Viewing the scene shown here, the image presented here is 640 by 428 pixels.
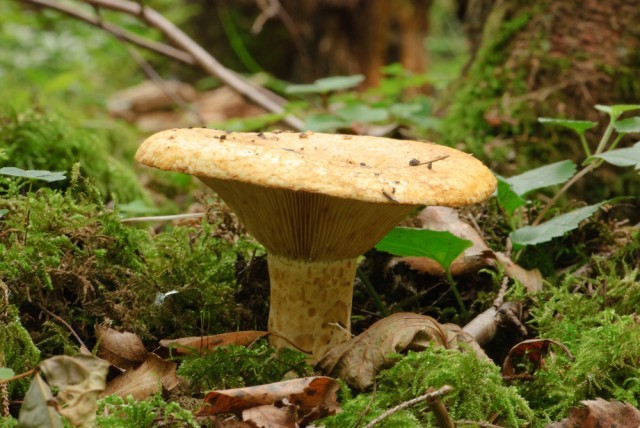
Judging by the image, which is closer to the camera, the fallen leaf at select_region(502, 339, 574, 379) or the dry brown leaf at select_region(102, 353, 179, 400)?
the dry brown leaf at select_region(102, 353, 179, 400)

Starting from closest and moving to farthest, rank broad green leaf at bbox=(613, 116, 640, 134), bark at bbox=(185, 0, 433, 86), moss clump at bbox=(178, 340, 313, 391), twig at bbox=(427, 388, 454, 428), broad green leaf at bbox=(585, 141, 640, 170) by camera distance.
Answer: twig at bbox=(427, 388, 454, 428)
moss clump at bbox=(178, 340, 313, 391)
broad green leaf at bbox=(585, 141, 640, 170)
broad green leaf at bbox=(613, 116, 640, 134)
bark at bbox=(185, 0, 433, 86)

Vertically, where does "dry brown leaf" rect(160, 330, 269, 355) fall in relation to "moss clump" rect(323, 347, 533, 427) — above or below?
below

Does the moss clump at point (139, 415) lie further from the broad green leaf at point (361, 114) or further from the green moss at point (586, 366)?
the broad green leaf at point (361, 114)

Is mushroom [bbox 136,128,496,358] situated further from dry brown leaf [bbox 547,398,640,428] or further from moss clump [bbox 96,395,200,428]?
dry brown leaf [bbox 547,398,640,428]

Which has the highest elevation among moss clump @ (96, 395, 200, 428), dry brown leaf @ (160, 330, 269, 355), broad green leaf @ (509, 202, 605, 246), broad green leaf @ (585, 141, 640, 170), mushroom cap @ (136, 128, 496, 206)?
mushroom cap @ (136, 128, 496, 206)

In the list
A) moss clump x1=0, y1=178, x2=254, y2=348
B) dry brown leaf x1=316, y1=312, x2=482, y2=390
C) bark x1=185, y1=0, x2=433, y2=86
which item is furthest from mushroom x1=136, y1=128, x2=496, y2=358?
bark x1=185, y1=0, x2=433, y2=86

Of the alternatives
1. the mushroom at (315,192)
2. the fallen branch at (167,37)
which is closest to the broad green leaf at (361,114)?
the fallen branch at (167,37)

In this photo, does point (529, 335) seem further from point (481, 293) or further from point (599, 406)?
point (599, 406)
